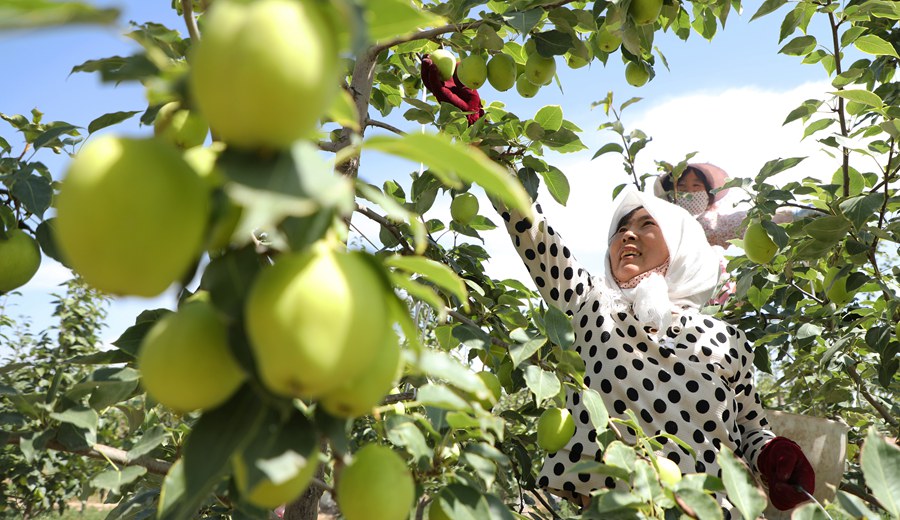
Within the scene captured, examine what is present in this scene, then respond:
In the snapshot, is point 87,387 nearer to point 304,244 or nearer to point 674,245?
point 304,244

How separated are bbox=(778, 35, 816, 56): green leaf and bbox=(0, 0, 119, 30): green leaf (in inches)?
75.4

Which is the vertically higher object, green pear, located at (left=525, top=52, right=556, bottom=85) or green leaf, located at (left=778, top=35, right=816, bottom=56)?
green leaf, located at (left=778, top=35, right=816, bottom=56)

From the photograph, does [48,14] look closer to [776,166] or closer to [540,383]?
[540,383]

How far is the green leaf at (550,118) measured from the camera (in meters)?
1.32

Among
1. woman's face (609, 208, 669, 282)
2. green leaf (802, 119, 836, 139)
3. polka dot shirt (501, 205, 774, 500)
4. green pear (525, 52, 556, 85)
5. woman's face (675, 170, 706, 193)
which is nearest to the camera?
Result: green pear (525, 52, 556, 85)

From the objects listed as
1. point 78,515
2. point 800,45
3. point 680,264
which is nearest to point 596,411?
point 680,264

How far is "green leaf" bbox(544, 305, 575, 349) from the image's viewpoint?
41.4 inches

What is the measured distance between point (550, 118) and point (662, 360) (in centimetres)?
78

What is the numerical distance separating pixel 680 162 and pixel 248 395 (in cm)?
227

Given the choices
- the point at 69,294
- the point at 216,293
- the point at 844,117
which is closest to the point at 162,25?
the point at 216,293

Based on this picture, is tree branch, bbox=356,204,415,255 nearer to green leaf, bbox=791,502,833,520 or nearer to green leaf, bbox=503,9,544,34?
green leaf, bbox=503,9,544,34

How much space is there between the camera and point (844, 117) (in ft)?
5.89

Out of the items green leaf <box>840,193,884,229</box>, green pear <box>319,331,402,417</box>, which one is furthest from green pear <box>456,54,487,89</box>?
green pear <box>319,331,402,417</box>

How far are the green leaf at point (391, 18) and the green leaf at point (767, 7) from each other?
1425mm
